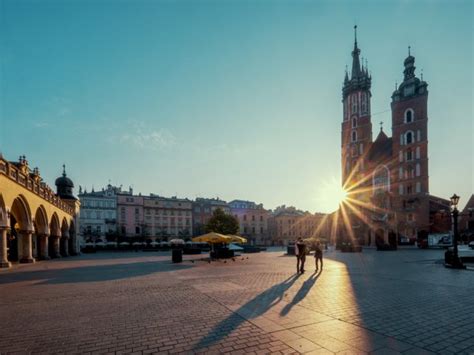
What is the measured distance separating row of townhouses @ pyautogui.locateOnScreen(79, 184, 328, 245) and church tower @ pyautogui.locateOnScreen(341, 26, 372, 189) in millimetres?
29705

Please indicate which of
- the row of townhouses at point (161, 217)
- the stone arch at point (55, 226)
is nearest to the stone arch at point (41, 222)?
the stone arch at point (55, 226)

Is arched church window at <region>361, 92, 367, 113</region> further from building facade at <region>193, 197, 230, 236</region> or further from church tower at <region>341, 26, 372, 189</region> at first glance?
building facade at <region>193, 197, 230, 236</region>

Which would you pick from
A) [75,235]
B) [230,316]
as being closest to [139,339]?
[230,316]

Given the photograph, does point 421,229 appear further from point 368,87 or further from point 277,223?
point 277,223

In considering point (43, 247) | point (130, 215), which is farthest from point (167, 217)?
point (43, 247)

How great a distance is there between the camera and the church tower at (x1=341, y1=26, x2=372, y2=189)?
61.9 metres

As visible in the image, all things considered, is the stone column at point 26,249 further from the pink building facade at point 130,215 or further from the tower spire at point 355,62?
the tower spire at point 355,62

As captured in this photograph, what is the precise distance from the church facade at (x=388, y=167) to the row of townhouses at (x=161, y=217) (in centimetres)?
2926

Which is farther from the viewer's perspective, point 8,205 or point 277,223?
point 277,223

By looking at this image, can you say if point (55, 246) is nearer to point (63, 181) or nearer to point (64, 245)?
point (64, 245)

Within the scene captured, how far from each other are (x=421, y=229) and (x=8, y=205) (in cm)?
5921

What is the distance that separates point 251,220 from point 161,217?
89.1 feet

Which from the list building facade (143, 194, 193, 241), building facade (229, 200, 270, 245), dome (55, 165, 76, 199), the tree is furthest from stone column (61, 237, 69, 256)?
building facade (229, 200, 270, 245)

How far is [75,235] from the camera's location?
39.0 m
